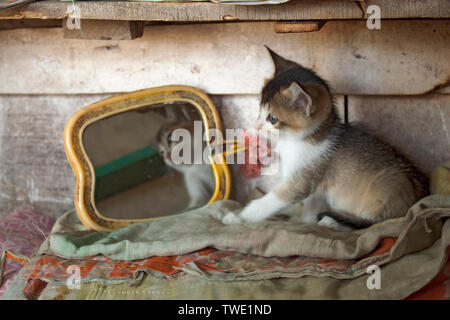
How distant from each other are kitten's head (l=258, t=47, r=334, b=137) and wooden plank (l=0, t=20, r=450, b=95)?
0.97ft

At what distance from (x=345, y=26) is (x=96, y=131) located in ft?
3.51

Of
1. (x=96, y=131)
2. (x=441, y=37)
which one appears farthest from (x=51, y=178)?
(x=441, y=37)

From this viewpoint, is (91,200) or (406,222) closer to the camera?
(406,222)

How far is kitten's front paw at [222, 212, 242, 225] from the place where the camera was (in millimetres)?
1827

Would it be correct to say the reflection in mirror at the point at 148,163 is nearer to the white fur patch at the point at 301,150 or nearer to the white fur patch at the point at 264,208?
the white fur patch at the point at 264,208

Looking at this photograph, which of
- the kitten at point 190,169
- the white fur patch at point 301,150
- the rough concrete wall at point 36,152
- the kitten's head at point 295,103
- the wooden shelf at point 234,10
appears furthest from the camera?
the rough concrete wall at point 36,152

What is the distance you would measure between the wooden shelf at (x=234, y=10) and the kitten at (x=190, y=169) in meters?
0.57

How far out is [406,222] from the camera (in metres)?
1.48

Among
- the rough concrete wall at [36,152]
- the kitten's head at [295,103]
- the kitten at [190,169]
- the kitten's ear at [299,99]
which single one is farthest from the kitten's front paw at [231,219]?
the rough concrete wall at [36,152]

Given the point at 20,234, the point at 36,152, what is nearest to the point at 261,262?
the point at 20,234

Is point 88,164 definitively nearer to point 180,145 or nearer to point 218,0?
point 180,145

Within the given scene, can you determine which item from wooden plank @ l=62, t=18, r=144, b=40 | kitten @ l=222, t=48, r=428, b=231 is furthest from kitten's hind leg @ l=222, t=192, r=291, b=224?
wooden plank @ l=62, t=18, r=144, b=40

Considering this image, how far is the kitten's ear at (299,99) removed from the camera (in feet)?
5.25

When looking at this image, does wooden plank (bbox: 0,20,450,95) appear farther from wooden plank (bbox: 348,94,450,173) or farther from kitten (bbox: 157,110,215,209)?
kitten (bbox: 157,110,215,209)
